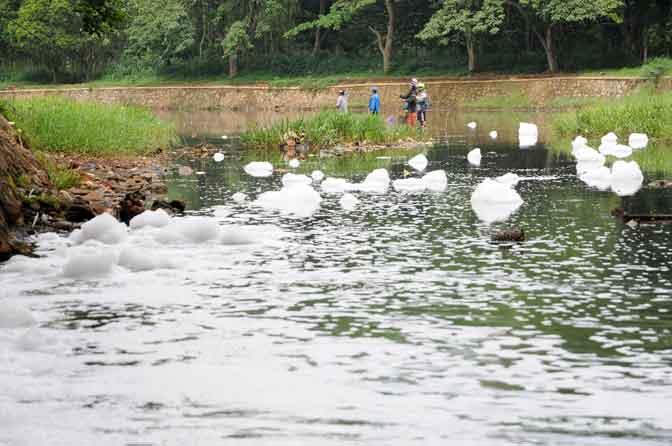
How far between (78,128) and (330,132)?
849cm

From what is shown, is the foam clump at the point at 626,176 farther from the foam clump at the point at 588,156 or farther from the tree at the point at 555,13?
the tree at the point at 555,13

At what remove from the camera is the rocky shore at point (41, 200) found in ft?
48.5

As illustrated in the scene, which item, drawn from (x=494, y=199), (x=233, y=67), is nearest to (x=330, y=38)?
(x=233, y=67)

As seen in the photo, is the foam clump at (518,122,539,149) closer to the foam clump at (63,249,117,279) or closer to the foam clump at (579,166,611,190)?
the foam clump at (579,166,611,190)

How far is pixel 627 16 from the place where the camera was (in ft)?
210

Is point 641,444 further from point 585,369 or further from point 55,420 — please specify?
point 55,420

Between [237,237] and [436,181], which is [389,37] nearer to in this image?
[436,181]

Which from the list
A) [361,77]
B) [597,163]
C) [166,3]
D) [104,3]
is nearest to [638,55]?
[361,77]

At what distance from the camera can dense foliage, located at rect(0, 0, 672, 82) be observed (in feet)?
211

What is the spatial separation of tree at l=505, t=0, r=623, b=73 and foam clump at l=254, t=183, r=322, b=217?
42.7 meters

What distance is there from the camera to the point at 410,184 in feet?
70.5

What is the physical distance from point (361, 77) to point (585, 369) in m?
66.4

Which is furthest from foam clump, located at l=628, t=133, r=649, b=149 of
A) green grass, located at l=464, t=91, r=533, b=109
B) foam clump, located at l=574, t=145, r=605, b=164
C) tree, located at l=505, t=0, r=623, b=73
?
green grass, located at l=464, t=91, r=533, b=109

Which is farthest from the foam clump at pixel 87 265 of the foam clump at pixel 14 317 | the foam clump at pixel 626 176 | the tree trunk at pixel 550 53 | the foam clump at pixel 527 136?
the tree trunk at pixel 550 53
